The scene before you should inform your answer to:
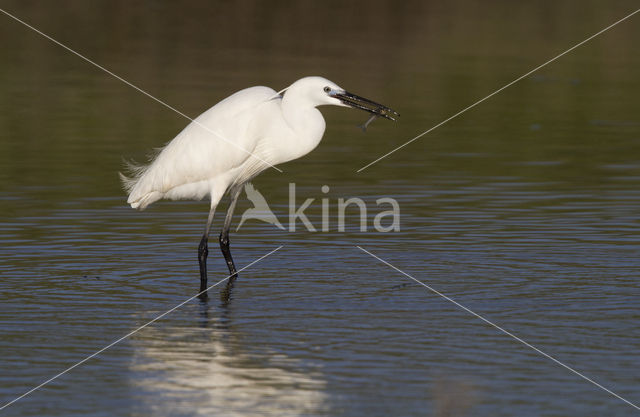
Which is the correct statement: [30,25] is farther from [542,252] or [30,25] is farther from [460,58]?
[542,252]

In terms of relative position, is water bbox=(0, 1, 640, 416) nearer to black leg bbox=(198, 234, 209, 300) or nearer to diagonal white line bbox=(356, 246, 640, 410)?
diagonal white line bbox=(356, 246, 640, 410)

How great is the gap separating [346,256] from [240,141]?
1.47 m

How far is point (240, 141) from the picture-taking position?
37.4ft

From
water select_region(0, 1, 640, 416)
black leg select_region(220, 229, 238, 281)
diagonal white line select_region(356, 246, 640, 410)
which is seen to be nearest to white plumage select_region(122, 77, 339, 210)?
black leg select_region(220, 229, 238, 281)

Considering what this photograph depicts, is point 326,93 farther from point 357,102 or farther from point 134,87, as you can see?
point 134,87

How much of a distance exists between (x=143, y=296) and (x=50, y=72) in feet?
56.2

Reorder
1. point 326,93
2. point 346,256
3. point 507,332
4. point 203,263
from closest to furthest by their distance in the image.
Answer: point 507,332
point 203,263
point 326,93
point 346,256

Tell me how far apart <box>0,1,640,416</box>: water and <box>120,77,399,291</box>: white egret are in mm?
641

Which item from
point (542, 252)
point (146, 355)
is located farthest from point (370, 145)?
point (146, 355)

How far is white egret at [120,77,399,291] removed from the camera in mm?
11156

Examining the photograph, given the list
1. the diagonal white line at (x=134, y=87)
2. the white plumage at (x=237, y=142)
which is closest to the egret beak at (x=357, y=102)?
the white plumage at (x=237, y=142)

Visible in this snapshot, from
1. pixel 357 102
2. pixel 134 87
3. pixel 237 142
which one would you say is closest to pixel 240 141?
pixel 237 142

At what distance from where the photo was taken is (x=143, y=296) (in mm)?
10062

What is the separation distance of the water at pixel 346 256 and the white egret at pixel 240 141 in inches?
25.2
